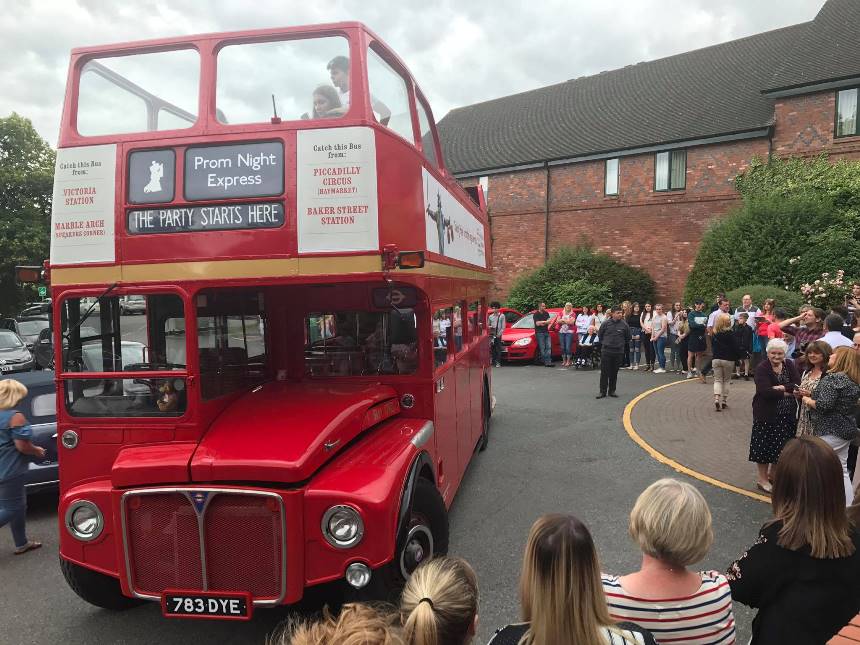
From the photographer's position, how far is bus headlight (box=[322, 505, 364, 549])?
10.8 ft

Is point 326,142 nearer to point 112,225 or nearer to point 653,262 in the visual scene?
point 112,225

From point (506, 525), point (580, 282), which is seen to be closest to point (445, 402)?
point (506, 525)

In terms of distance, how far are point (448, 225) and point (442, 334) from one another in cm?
113

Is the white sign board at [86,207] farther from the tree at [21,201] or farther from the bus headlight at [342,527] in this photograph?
the tree at [21,201]

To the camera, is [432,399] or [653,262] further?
[653,262]

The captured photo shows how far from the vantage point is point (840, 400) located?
4859 mm

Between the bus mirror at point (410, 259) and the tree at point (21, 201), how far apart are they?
26.9 m

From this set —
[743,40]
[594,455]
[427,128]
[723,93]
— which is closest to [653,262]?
[723,93]

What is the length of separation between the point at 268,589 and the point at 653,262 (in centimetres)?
2322

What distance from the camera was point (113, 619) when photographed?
4125mm

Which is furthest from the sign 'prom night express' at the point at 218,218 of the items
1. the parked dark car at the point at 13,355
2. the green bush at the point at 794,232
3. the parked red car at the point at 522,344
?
the green bush at the point at 794,232

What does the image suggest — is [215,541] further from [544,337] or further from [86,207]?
[544,337]

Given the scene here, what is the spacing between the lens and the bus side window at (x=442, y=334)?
5.08 meters

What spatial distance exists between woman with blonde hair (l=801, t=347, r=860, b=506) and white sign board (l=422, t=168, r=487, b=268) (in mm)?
3336
